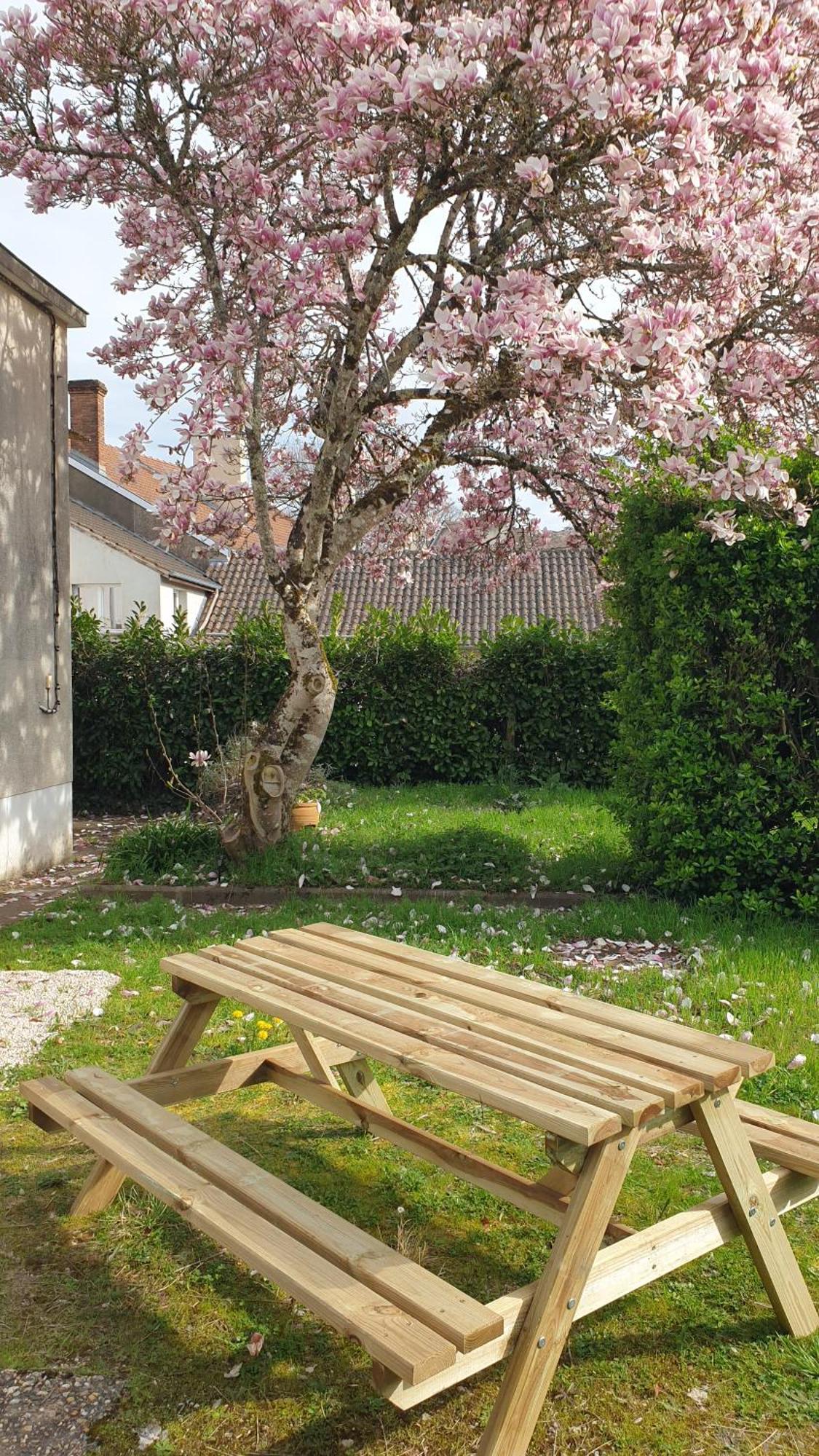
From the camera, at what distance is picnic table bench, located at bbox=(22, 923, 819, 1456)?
6.88 feet

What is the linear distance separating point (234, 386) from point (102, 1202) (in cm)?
593

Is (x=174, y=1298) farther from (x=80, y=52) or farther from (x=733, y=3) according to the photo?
(x=80, y=52)

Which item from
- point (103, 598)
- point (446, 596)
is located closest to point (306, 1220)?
point (103, 598)

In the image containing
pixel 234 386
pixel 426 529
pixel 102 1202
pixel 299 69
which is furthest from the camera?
pixel 426 529

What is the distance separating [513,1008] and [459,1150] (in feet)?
1.43

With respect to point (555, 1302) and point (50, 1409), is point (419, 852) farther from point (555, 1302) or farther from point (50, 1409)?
point (555, 1302)

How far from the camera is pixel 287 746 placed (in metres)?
8.34

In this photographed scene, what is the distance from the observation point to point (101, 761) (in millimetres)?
12492

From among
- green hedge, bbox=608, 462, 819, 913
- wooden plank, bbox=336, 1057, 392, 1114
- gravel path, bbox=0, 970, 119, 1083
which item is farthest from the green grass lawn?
wooden plank, bbox=336, 1057, 392, 1114

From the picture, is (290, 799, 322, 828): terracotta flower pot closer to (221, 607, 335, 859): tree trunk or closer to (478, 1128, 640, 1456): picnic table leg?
(221, 607, 335, 859): tree trunk

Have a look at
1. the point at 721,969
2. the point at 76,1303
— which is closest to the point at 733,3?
the point at 721,969

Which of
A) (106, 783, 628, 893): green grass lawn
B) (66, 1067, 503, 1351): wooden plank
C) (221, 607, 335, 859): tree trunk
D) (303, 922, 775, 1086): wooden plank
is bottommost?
(66, 1067, 503, 1351): wooden plank

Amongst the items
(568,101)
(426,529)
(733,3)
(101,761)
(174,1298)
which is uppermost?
(733,3)

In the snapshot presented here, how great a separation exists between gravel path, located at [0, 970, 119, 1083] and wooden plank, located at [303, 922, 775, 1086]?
174 cm
